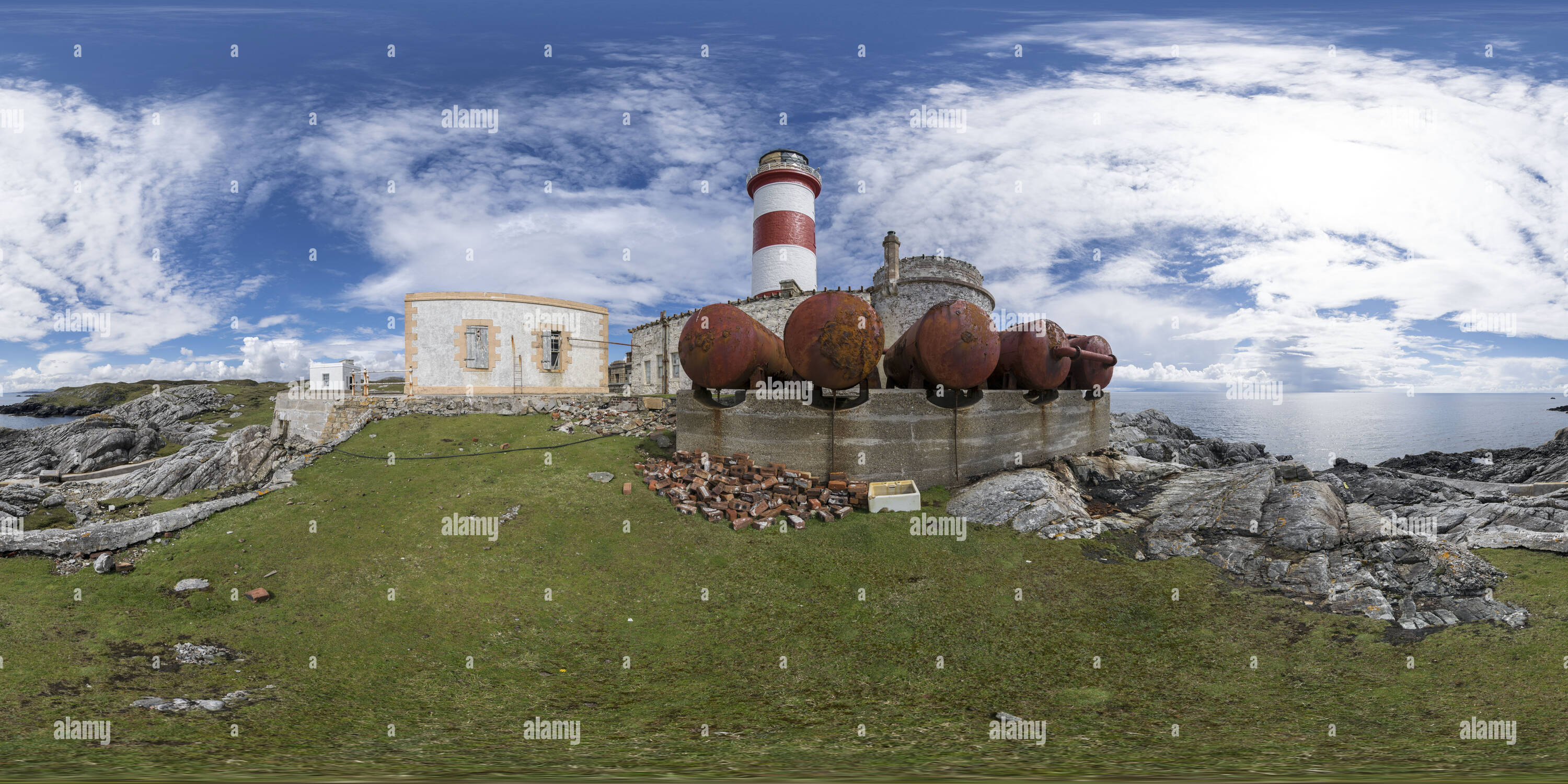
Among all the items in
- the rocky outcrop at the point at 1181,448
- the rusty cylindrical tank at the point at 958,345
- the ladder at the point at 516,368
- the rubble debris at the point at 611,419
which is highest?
the ladder at the point at 516,368

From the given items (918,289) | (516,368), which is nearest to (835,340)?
(918,289)

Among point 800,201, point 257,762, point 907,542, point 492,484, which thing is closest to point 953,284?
point 800,201

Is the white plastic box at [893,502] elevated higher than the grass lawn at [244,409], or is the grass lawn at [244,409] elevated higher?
the grass lawn at [244,409]

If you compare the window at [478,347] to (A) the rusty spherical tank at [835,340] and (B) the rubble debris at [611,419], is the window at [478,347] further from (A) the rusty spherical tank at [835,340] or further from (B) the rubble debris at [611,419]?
(A) the rusty spherical tank at [835,340]

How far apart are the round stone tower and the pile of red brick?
549 inches

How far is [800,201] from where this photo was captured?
28312mm

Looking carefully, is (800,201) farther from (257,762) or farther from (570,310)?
(257,762)

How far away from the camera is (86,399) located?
240 ft

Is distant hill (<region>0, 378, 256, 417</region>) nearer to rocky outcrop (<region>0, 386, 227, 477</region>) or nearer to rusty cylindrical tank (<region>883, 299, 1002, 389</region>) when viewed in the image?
rocky outcrop (<region>0, 386, 227, 477</region>)

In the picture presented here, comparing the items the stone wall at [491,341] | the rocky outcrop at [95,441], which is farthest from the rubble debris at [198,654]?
the rocky outcrop at [95,441]

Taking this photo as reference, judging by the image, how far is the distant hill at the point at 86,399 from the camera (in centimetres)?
6881

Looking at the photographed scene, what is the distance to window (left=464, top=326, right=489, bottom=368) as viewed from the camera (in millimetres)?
21625

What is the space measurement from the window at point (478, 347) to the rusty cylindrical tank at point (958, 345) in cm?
1779

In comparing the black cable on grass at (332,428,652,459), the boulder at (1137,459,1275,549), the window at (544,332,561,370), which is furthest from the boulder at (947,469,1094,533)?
the window at (544,332,561,370)
